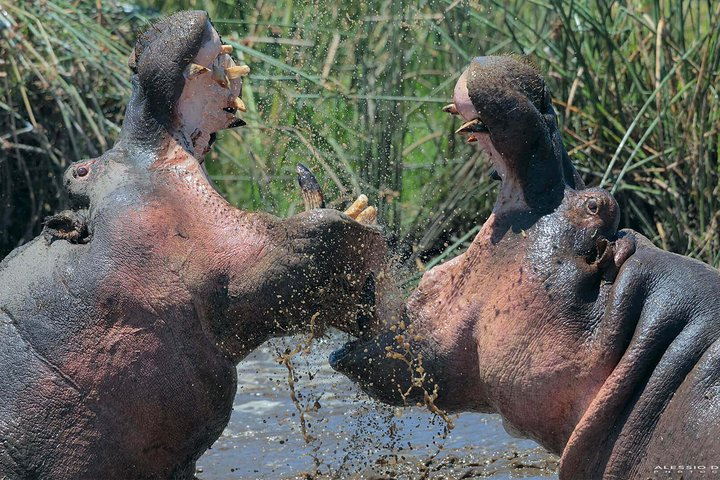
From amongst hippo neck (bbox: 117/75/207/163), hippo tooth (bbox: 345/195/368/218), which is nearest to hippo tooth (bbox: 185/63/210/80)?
hippo neck (bbox: 117/75/207/163)

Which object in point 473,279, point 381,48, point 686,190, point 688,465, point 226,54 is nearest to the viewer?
point 688,465

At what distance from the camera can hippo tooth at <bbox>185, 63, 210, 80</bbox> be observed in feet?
10.1

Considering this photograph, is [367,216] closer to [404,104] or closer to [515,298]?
[515,298]

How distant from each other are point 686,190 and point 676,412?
149 inches

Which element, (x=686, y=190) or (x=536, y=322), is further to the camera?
(x=686, y=190)

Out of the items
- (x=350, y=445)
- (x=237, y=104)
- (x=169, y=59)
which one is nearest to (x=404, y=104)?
(x=350, y=445)

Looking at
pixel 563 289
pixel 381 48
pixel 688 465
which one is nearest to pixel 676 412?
pixel 688 465

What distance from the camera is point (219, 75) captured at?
123 inches

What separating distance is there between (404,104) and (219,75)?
3508 millimetres

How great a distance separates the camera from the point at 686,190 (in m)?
6.15

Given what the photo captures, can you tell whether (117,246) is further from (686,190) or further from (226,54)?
(686,190)

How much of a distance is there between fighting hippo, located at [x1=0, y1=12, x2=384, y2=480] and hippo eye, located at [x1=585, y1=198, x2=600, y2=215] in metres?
0.52

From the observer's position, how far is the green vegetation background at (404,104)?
6.08 metres

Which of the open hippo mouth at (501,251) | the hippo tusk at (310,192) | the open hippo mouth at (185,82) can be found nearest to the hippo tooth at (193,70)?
the open hippo mouth at (185,82)
